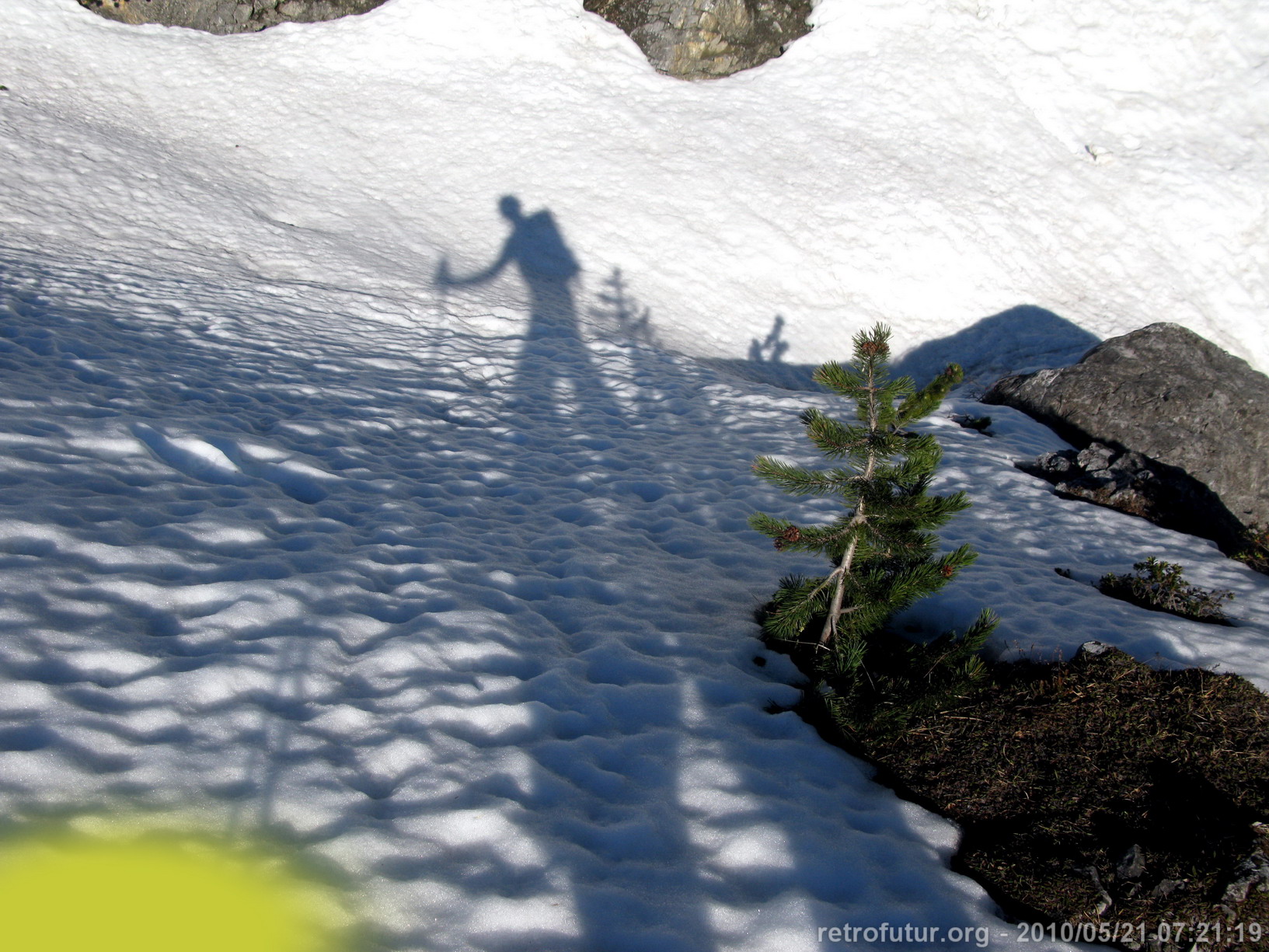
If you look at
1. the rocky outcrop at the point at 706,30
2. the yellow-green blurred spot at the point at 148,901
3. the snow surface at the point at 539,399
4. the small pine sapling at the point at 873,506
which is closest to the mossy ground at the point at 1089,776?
the snow surface at the point at 539,399

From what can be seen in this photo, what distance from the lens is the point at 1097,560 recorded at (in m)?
6.38

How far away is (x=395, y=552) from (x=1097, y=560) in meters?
5.79

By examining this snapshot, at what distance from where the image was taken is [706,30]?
58.9 ft

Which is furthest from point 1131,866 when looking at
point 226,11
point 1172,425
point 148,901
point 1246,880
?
point 226,11

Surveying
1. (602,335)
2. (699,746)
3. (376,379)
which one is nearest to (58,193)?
(376,379)

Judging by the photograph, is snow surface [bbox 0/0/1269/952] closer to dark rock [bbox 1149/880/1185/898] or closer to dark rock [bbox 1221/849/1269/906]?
dark rock [bbox 1149/880/1185/898]

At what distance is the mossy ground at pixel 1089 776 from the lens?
2.93 m

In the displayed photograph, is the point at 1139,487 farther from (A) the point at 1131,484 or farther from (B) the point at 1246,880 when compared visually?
(B) the point at 1246,880

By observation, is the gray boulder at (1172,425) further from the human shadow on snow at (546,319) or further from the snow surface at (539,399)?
the human shadow on snow at (546,319)

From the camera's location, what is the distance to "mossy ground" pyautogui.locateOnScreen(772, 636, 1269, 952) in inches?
115

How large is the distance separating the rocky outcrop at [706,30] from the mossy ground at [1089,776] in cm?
1763

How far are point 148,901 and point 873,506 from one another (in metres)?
3.38

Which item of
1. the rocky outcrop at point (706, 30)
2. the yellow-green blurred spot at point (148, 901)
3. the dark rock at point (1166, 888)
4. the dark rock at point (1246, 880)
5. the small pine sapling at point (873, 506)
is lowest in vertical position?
the yellow-green blurred spot at point (148, 901)

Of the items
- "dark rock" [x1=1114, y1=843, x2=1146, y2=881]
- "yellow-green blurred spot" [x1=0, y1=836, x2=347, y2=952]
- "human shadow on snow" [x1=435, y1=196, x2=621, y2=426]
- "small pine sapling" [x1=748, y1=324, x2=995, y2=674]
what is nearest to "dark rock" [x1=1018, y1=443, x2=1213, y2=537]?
"small pine sapling" [x1=748, y1=324, x2=995, y2=674]
